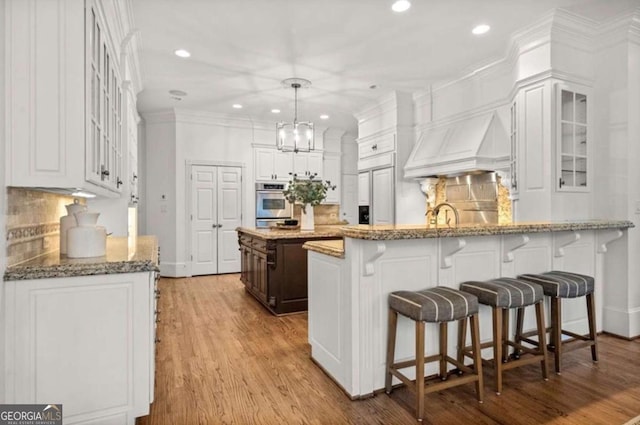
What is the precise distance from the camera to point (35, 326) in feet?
5.35

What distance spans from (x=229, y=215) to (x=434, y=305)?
5.24 m

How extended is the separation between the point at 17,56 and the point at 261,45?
2.48 metres

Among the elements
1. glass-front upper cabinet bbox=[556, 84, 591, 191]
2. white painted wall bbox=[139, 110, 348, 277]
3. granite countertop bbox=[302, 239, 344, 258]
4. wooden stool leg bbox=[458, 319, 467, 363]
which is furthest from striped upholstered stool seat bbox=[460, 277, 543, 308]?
white painted wall bbox=[139, 110, 348, 277]

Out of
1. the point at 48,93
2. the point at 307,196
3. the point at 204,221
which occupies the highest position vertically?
the point at 48,93

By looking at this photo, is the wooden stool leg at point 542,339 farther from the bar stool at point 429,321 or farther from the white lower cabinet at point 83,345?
the white lower cabinet at point 83,345

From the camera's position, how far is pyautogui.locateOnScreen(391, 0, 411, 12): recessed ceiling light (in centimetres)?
295

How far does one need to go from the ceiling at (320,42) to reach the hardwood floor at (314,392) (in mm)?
2919

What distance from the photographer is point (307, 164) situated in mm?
7340

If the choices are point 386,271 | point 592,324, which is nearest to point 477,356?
point 386,271

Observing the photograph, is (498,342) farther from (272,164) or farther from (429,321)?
(272,164)

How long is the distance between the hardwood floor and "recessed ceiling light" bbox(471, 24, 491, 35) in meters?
3.00

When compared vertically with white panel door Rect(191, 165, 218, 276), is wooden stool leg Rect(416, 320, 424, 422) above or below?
below

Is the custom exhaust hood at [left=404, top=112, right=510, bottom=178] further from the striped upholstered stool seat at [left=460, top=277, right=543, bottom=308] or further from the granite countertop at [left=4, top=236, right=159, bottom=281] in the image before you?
the granite countertop at [left=4, top=236, right=159, bottom=281]

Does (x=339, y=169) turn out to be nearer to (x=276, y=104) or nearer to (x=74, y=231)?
(x=276, y=104)
